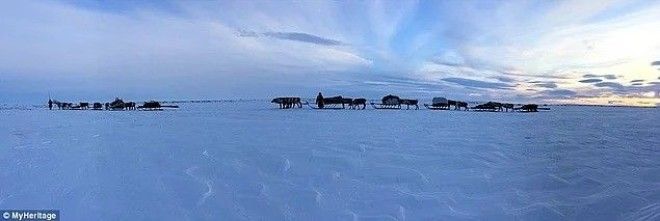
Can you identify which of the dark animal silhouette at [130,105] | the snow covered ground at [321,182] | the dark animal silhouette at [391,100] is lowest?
the snow covered ground at [321,182]

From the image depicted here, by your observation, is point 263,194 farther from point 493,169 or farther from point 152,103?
point 152,103

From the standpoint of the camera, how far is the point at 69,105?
51.3 m

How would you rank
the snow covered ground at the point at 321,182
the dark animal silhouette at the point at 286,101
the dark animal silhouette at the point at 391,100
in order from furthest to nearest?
the dark animal silhouette at the point at 391,100 < the dark animal silhouette at the point at 286,101 < the snow covered ground at the point at 321,182

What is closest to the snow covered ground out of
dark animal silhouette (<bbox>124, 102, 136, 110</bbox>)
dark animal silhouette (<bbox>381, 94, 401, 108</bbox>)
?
dark animal silhouette (<bbox>124, 102, 136, 110</bbox>)

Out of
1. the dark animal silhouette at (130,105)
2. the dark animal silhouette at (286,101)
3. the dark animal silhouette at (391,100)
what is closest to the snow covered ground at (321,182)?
the dark animal silhouette at (286,101)

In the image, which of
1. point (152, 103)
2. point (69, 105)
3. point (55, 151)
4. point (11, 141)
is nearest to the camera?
point (55, 151)

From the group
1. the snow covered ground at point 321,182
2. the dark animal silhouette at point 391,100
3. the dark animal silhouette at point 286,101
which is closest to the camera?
the snow covered ground at point 321,182

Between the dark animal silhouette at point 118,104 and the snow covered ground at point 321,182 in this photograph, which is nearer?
the snow covered ground at point 321,182

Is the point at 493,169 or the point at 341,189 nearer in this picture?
the point at 341,189

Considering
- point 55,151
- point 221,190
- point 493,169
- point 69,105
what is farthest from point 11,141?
point 69,105

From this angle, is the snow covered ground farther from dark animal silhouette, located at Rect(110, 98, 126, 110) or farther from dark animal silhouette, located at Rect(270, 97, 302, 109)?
dark animal silhouette, located at Rect(110, 98, 126, 110)

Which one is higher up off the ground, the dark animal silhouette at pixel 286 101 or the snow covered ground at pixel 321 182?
the dark animal silhouette at pixel 286 101

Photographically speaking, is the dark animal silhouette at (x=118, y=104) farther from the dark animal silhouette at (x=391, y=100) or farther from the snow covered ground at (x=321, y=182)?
the snow covered ground at (x=321, y=182)

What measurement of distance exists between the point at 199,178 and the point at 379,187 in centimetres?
253
